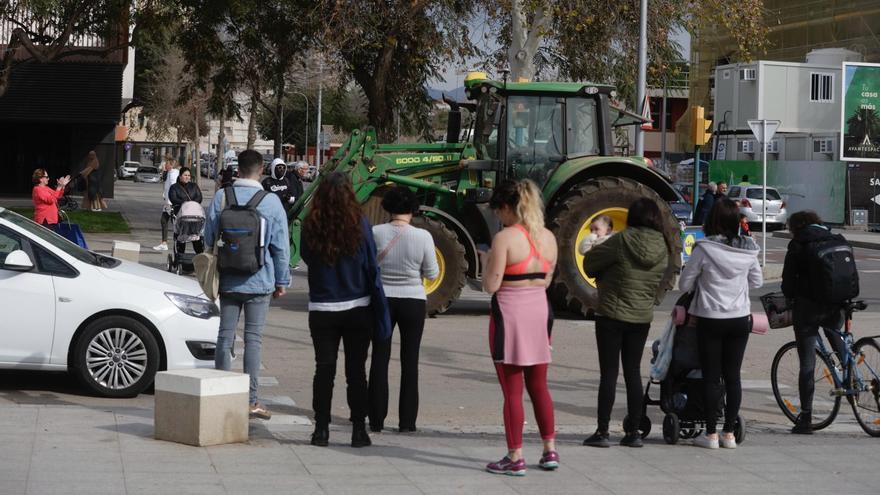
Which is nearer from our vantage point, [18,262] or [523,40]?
[18,262]

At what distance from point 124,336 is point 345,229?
2676 mm

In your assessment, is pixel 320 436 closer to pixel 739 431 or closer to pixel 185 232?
pixel 739 431

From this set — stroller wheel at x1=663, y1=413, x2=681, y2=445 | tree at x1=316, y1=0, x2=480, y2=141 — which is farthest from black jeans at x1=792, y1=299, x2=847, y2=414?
tree at x1=316, y1=0, x2=480, y2=141

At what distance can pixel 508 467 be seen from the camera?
24.9 ft

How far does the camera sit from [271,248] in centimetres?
890

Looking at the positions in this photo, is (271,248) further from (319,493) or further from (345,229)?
(319,493)

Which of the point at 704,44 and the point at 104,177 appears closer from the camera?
the point at 104,177

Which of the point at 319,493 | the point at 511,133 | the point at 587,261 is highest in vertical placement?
the point at 511,133

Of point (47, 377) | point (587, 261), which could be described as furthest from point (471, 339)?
point (587, 261)

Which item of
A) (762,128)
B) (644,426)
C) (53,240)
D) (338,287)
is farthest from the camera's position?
(762,128)

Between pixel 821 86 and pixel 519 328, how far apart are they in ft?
169

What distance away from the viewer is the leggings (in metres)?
7.57

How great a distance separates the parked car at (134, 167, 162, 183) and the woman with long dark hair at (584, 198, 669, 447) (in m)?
74.9

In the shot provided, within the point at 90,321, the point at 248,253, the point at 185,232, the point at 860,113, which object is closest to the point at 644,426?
the point at 248,253
